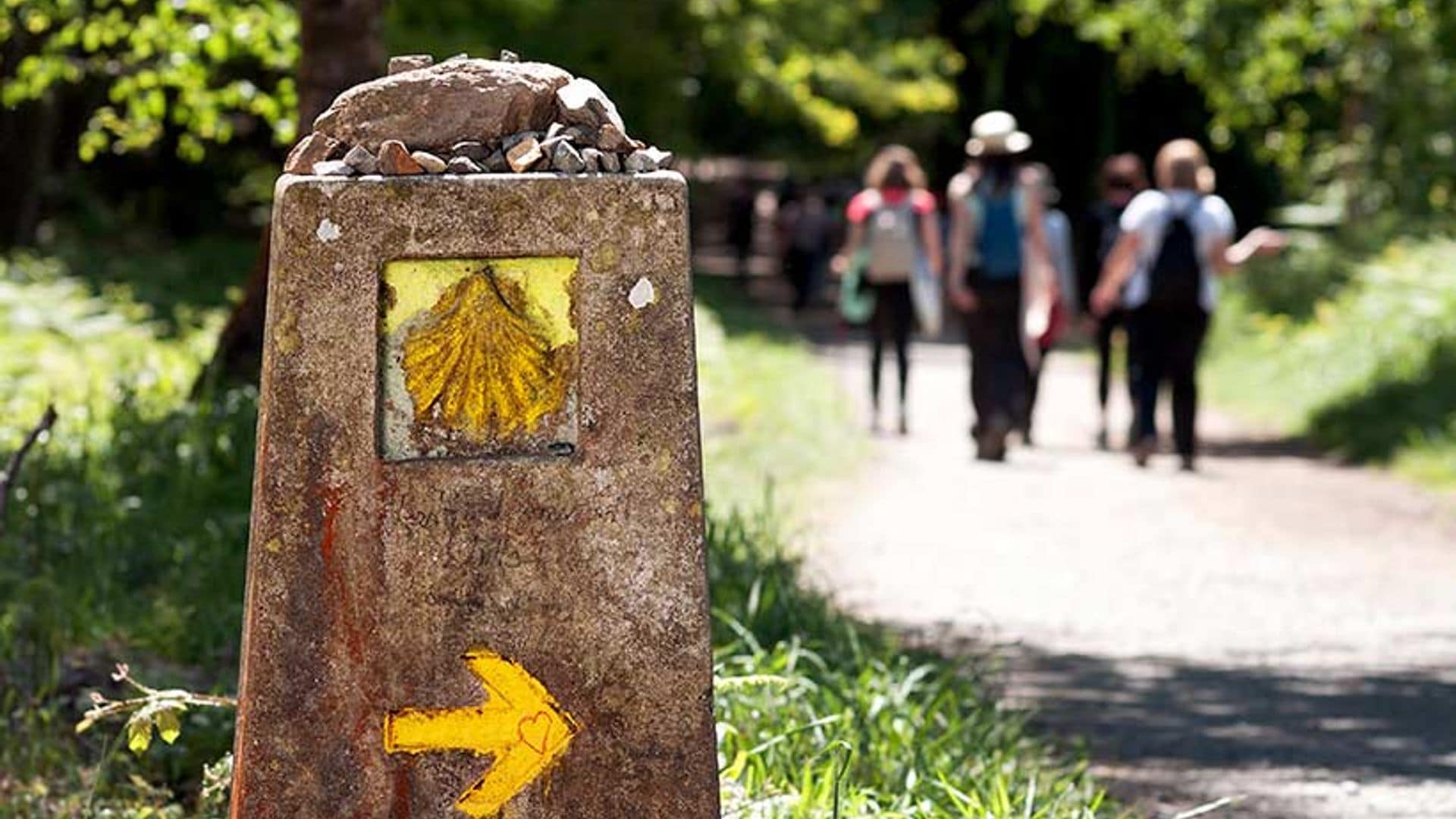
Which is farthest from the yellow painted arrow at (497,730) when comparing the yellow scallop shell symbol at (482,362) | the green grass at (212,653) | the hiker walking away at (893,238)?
the hiker walking away at (893,238)

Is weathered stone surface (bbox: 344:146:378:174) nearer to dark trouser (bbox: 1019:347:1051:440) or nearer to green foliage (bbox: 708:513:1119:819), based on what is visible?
green foliage (bbox: 708:513:1119:819)

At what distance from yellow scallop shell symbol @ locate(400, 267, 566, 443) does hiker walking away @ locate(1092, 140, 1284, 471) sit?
11.5 m

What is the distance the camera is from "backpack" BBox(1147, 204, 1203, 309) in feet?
52.2

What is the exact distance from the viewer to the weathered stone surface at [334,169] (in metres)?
4.72

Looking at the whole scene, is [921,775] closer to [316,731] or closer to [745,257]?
[316,731]

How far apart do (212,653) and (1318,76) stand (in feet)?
61.0

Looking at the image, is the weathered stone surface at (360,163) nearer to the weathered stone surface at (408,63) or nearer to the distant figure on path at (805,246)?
the weathered stone surface at (408,63)

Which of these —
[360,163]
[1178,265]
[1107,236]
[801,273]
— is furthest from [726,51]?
[360,163]

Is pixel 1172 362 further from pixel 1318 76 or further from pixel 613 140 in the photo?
pixel 613 140

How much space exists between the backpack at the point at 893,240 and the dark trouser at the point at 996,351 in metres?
0.88

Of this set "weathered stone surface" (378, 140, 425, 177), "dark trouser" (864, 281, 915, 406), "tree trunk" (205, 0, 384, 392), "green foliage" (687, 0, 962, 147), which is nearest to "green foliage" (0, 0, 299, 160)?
"tree trunk" (205, 0, 384, 392)

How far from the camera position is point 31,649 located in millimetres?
7754

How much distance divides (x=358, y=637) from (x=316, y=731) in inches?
6.8

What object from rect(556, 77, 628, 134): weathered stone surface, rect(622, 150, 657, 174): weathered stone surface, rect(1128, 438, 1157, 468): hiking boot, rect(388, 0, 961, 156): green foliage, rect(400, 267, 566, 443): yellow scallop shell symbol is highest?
rect(388, 0, 961, 156): green foliage
